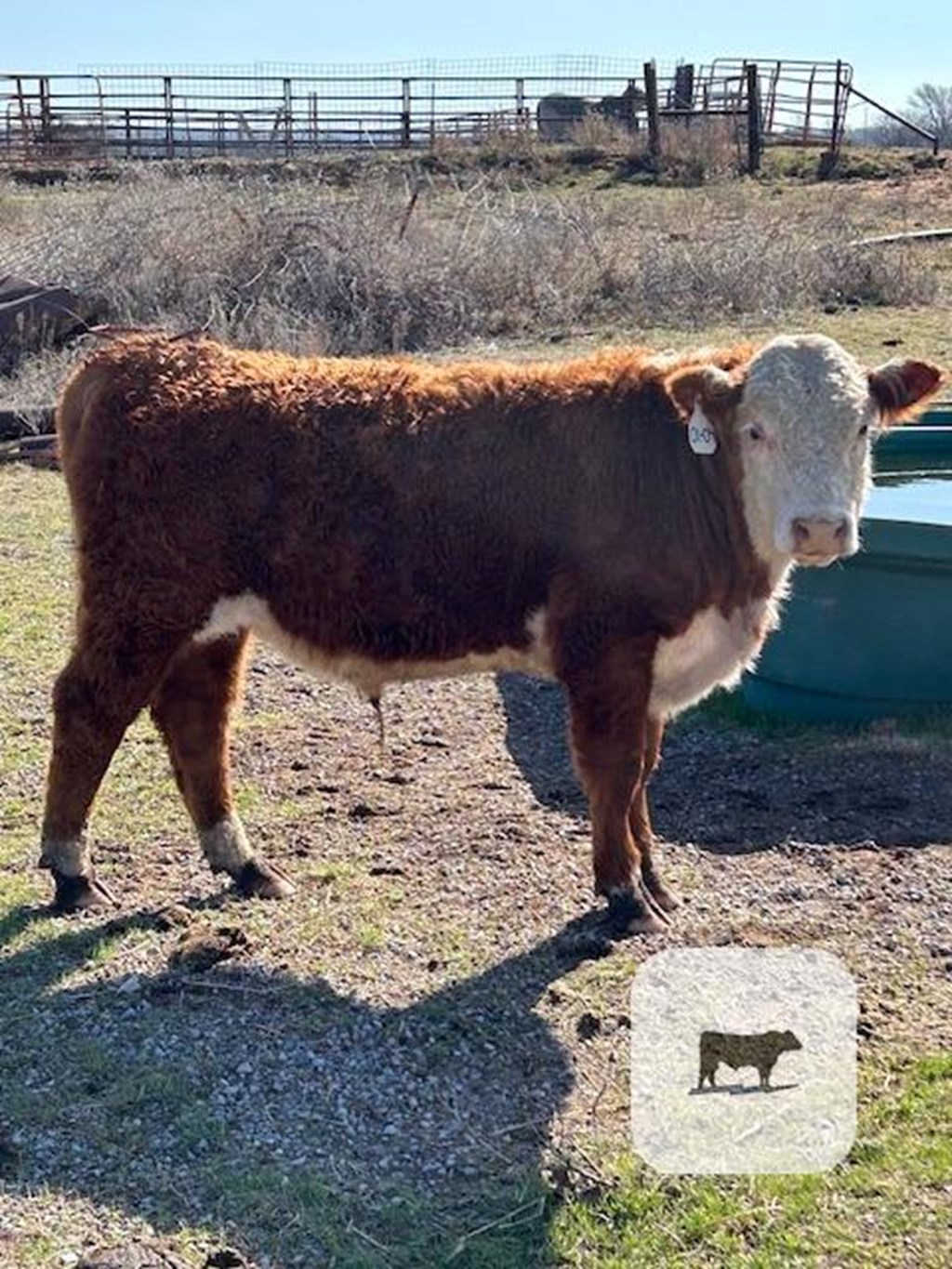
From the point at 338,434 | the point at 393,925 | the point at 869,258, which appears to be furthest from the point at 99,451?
the point at 869,258

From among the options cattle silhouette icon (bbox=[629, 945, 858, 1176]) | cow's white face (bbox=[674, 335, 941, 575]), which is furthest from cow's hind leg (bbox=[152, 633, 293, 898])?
cow's white face (bbox=[674, 335, 941, 575])

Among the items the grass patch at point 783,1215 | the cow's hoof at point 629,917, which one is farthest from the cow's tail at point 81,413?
the grass patch at point 783,1215

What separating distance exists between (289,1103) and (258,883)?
1240mm

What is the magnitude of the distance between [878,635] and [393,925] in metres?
2.63

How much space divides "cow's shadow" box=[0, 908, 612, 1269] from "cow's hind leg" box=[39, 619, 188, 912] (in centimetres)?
26

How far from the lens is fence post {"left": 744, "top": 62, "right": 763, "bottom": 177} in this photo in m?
30.2

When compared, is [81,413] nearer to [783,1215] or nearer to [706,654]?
[706,654]

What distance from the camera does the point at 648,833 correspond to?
5.19 metres

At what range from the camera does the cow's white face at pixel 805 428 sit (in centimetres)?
452

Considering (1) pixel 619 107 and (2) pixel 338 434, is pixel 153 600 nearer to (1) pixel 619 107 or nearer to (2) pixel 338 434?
(2) pixel 338 434

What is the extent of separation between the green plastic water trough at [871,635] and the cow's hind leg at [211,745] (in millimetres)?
2471

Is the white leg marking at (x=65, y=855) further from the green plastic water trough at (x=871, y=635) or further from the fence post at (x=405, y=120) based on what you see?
the fence post at (x=405, y=120)

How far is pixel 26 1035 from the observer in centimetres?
435

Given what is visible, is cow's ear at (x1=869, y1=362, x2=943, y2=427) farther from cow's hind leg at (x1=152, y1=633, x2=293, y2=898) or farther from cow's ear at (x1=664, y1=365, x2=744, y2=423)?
cow's hind leg at (x1=152, y1=633, x2=293, y2=898)
